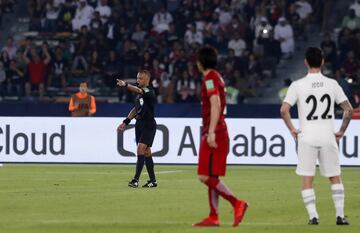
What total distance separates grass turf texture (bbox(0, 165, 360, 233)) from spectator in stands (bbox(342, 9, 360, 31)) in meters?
9.15

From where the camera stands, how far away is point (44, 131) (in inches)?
1168

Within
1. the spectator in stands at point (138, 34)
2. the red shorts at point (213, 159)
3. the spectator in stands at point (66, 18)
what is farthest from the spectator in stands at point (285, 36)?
the red shorts at point (213, 159)

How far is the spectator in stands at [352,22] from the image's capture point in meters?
35.8

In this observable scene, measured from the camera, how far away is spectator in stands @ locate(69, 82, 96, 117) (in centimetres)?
2972

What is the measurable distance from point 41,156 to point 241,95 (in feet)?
25.8

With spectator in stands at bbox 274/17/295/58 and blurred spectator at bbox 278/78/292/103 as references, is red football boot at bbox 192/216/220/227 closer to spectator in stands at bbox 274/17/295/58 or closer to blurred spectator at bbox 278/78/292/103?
blurred spectator at bbox 278/78/292/103

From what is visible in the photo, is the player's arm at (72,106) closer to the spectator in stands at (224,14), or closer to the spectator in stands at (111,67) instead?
the spectator in stands at (111,67)

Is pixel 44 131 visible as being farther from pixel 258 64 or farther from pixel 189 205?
pixel 189 205

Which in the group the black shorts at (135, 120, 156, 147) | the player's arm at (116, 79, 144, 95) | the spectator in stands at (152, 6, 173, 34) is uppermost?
the spectator in stands at (152, 6, 173, 34)

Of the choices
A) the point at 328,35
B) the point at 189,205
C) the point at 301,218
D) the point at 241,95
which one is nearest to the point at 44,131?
the point at 241,95

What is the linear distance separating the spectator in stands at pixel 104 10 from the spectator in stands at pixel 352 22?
310 inches

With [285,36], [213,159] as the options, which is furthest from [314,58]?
[285,36]

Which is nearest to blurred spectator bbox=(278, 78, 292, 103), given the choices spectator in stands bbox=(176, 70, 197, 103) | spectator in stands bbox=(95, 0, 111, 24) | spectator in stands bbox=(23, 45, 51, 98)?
spectator in stands bbox=(176, 70, 197, 103)

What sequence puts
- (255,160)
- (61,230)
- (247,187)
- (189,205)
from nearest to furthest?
(61,230) < (189,205) < (247,187) < (255,160)
